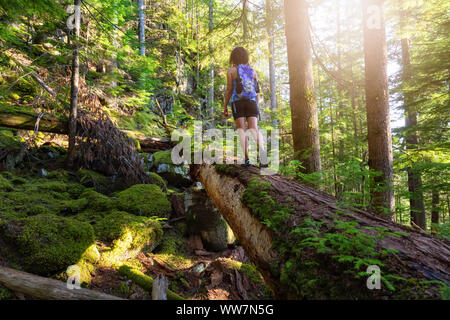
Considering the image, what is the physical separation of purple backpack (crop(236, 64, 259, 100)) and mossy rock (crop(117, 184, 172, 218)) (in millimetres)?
3433

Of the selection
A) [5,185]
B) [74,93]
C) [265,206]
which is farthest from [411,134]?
[5,185]

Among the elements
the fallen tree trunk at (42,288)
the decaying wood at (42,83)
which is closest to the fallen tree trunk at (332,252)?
the fallen tree trunk at (42,288)

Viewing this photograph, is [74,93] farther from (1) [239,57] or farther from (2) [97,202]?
(1) [239,57]

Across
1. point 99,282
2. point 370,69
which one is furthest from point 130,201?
point 370,69

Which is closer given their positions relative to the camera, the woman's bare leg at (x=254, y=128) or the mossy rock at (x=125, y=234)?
the mossy rock at (x=125, y=234)

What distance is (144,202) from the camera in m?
5.37

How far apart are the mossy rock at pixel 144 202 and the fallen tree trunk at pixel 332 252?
10.9ft

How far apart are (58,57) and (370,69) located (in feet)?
27.6

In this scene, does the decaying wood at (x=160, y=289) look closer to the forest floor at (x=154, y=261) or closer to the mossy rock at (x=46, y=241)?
the forest floor at (x=154, y=261)

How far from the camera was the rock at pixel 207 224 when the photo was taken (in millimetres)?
5543

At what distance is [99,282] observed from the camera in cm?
311

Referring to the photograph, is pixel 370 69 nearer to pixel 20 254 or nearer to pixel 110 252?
pixel 110 252

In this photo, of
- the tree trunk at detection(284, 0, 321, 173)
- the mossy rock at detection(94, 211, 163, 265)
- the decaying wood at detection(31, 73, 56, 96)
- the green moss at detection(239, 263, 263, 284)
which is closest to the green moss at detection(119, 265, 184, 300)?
the mossy rock at detection(94, 211, 163, 265)

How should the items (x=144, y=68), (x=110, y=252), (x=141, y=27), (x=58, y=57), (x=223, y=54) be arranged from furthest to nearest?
(x=141, y=27) → (x=144, y=68) → (x=223, y=54) → (x=58, y=57) → (x=110, y=252)
